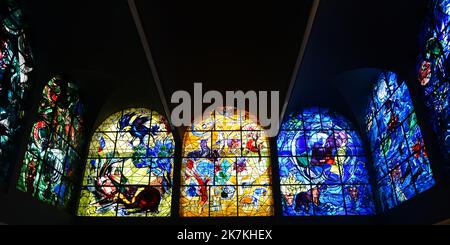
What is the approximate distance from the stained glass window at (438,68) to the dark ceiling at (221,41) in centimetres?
48

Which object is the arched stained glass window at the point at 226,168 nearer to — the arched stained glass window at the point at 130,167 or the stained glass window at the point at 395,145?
the arched stained glass window at the point at 130,167

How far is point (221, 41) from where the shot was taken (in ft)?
31.9

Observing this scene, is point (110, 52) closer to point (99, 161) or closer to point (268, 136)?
point (99, 161)

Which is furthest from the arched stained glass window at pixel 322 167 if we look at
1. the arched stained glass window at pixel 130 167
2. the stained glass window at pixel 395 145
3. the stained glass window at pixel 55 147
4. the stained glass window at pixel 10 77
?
the stained glass window at pixel 10 77

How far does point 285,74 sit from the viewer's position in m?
10.3

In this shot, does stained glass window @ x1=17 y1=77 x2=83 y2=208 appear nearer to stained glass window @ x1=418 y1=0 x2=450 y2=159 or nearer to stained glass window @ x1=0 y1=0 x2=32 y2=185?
stained glass window @ x1=0 y1=0 x2=32 y2=185

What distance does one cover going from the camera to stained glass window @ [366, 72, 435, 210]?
8.84 m

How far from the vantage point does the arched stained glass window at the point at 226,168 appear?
35.7 ft

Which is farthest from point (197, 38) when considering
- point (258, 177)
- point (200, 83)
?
point (258, 177)

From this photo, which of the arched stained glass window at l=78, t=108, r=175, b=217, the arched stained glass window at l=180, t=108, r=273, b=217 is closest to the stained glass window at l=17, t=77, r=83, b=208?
the arched stained glass window at l=78, t=108, r=175, b=217

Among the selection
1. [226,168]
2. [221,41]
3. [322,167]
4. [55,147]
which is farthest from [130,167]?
[322,167]

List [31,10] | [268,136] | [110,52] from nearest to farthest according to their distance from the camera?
[31,10] < [110,52] < [268,136]

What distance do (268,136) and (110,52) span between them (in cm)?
568

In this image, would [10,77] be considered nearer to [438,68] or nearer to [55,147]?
[55,147]
